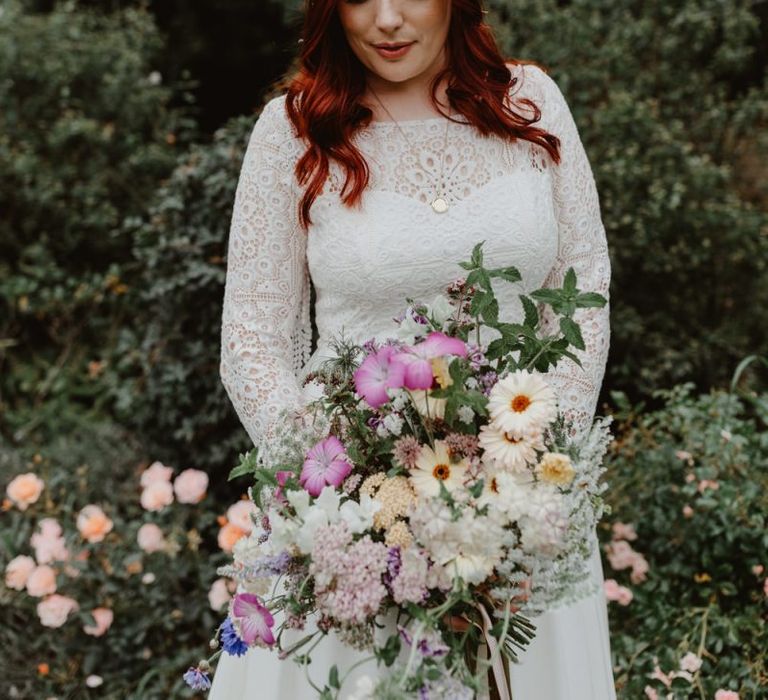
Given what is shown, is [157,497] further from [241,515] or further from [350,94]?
[350,94]

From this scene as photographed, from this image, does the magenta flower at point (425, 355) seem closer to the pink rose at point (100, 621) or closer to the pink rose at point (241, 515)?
the pink rose at point (241, 515)

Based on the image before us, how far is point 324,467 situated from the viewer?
141 cm

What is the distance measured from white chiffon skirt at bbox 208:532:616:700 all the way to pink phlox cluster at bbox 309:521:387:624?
69 cm

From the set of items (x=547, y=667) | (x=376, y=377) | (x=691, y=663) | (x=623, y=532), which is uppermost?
(x=376, y=377)

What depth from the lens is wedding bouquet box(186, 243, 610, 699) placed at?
128cm

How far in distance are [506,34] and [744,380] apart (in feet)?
6.50

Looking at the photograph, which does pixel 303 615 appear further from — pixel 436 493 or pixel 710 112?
pixel 710 112

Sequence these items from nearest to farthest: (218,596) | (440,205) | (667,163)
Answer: (440,205), (218,596), (667,163)

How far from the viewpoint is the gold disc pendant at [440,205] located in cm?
209

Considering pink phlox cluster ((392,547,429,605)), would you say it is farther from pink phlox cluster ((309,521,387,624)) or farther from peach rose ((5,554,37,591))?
peach rose ((5,554,37,591))

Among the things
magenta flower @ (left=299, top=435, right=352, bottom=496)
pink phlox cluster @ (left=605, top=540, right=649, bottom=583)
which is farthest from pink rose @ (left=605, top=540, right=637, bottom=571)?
magenta flower @ (left=299, top=435, right=352, bottom=496)

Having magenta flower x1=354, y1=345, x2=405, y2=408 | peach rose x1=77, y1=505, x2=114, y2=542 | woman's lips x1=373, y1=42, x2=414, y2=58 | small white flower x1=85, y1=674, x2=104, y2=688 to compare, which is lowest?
small white flower x1=85, y1=674, x2=104, y2=688

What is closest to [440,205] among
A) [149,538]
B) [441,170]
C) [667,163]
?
[441,170]

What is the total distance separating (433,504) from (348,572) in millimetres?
144
